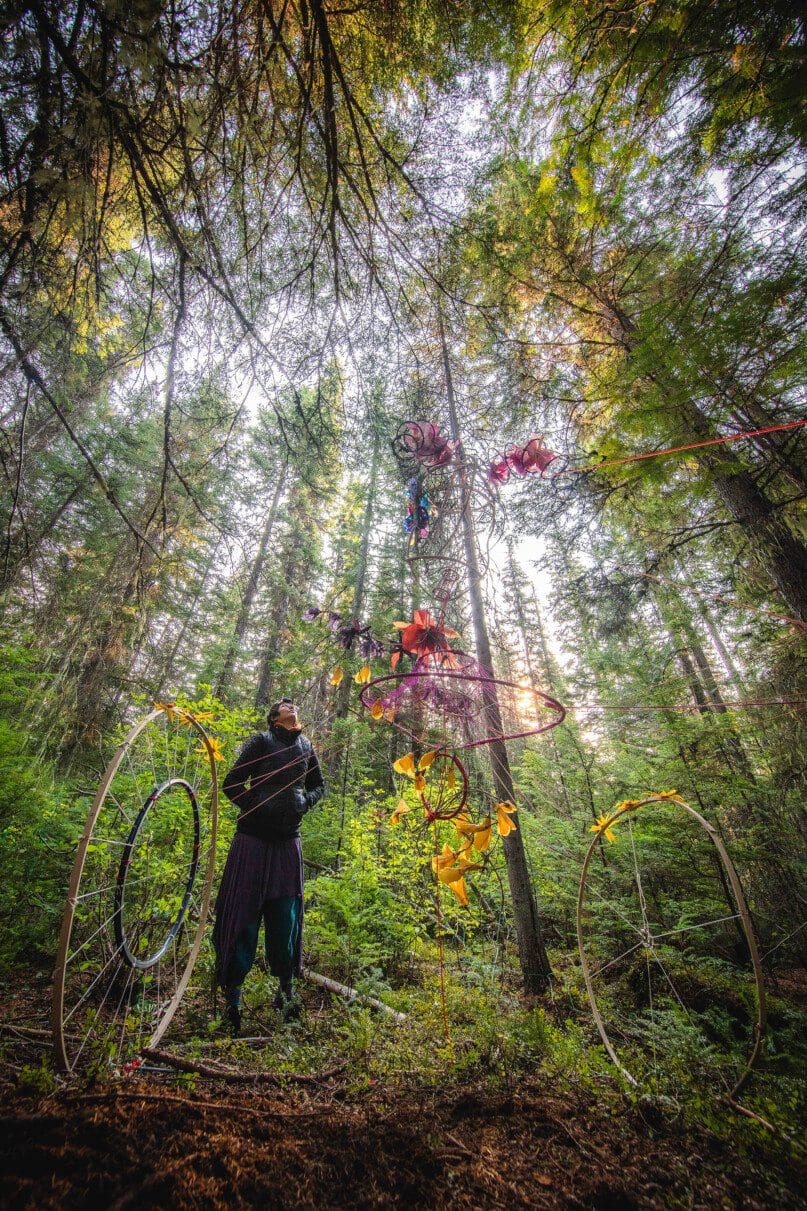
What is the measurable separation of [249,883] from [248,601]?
32.4 ft

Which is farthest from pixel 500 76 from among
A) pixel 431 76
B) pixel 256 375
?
pixel 256 375

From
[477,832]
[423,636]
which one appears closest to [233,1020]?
[477,832]

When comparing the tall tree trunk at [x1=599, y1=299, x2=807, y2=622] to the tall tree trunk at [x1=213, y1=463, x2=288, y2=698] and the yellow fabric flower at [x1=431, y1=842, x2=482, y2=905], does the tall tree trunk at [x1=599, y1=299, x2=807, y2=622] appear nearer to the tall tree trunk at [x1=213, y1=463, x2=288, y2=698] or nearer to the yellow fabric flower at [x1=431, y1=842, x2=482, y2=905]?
the yellow fabric flower at [x1=431, y1=842, x2=482, y2=905]

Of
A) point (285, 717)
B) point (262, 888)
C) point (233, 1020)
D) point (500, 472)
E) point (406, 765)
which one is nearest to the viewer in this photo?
point (406, 765)

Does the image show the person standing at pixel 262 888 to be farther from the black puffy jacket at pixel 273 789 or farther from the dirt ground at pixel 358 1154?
the dirt ground at pixel 358 1154

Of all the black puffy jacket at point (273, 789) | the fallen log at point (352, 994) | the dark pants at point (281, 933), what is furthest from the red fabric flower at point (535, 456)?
the fallen log at point (352, 994)

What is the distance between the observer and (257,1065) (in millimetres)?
1889

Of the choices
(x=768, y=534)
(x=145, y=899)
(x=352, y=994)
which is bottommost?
(x=352, y=994)

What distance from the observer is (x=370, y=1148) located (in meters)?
1.02

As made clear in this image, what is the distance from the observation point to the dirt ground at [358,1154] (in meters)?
0.73

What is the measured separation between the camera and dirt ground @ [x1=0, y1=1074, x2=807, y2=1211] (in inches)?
28.9

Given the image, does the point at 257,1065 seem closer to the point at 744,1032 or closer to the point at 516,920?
the point at 516,920

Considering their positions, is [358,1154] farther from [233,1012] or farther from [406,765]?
[233,1012]

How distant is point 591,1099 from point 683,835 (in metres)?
4.11
